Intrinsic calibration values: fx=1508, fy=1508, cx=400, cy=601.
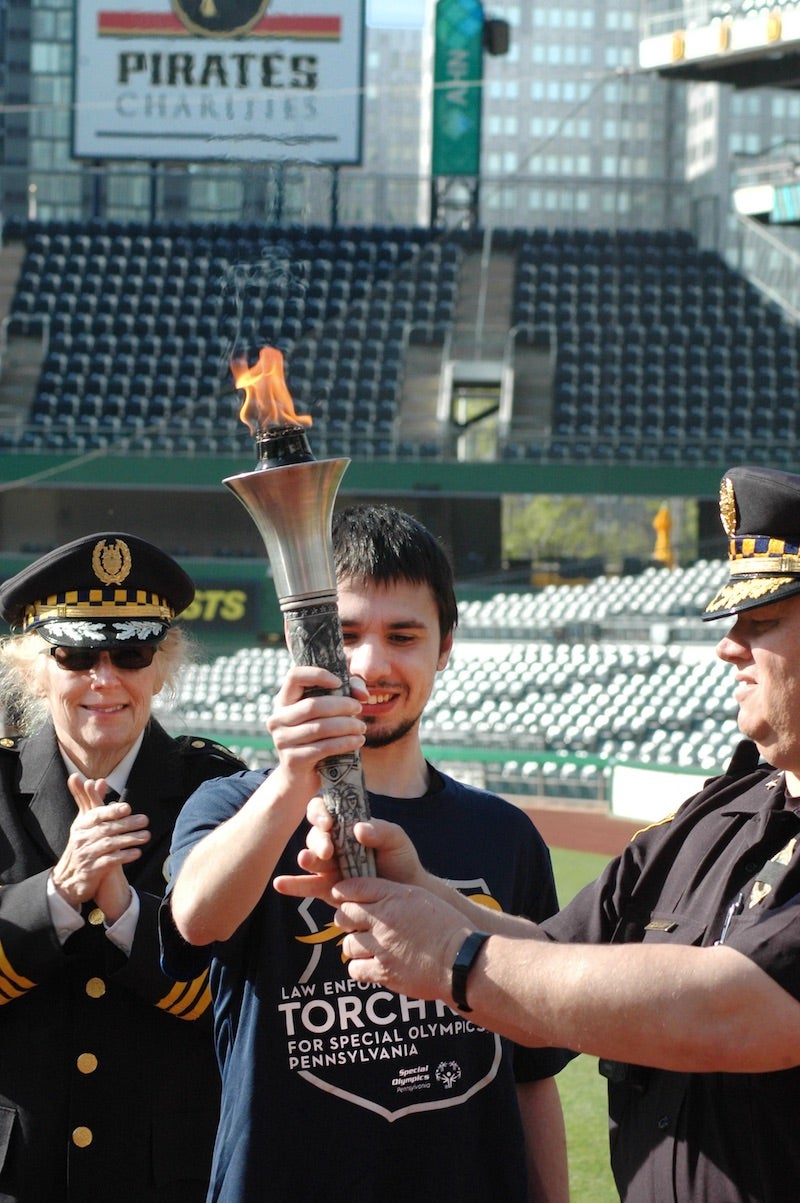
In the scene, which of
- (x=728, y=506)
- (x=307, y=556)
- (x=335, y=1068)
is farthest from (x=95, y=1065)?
(x=728, y=506)

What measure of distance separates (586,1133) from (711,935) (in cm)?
390

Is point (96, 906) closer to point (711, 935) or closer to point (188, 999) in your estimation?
point (188, 999)

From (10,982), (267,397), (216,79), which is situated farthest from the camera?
(216,79)

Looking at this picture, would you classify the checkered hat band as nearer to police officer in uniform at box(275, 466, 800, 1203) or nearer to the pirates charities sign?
police officer in uniform at box(275, 466, 800, 1203)

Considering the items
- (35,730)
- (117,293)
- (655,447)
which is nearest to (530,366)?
(655,447)

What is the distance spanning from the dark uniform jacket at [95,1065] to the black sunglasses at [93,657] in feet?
1.05

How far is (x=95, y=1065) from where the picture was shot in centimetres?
250

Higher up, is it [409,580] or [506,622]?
[409,580]

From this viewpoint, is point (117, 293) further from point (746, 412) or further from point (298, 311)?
point (746, 412)

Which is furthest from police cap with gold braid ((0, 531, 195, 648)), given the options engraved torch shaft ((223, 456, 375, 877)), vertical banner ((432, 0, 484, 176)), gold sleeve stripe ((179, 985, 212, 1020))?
vertical banner ((432, 0, 484, 176))

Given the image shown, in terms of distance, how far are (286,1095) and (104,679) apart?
86 centimetres

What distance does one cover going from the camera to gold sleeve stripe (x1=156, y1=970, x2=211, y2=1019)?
2.47m

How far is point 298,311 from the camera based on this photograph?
29172mm

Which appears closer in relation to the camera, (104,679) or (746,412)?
(104,679)
